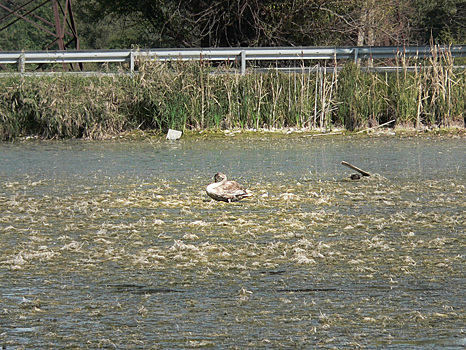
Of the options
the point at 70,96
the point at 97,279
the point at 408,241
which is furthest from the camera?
the point at 70,96

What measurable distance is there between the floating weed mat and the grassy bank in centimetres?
720

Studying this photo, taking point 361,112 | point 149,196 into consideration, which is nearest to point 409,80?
point 361,112

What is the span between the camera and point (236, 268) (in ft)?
17.4

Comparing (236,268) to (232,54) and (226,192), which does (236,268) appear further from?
(232,54)

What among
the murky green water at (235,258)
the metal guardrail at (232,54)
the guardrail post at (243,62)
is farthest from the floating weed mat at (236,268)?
the metal guardrail at (232,54)

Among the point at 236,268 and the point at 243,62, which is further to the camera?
the point at 243,62

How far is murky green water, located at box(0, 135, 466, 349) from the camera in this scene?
4.06 meters

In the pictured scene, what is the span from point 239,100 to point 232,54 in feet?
8.15

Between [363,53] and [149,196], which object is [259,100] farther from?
[149,196]

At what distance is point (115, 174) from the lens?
401 inches

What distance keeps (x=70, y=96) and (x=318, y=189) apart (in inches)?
317

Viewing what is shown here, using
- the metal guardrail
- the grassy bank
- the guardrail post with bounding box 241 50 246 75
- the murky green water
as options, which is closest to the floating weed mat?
the murky green water

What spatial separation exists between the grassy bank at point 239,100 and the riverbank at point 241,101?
2cm

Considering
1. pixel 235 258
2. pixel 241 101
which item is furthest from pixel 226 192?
pixel 241 101
